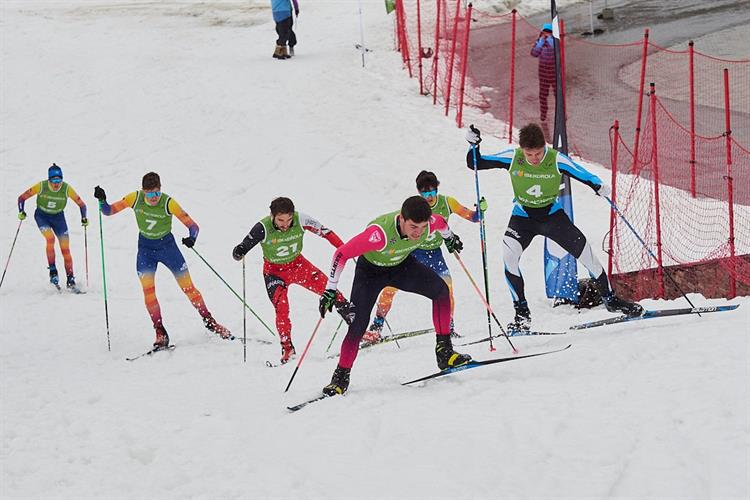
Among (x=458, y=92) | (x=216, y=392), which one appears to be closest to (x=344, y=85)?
(x=458, y=92)

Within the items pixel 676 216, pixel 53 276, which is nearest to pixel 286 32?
pixel 53 276

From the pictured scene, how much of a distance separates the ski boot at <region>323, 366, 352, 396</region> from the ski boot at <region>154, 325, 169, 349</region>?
2.82m

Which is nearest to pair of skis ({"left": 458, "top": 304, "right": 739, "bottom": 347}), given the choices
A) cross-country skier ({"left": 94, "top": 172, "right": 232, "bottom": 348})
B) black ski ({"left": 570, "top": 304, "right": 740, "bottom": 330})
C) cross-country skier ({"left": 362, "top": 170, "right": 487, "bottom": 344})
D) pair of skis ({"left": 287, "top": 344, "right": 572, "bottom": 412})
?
black ski ({"left": 570, "top": 304, "right": 740, "bottom": 330})

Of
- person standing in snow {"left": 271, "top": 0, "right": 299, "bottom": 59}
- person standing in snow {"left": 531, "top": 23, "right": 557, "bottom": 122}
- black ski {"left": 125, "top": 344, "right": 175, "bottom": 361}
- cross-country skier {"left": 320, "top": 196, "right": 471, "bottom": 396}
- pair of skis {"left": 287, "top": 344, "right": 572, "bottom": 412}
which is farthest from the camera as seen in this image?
person standing in snow {"left": 271, "top": 0, "right": 299, "bottom": 59}

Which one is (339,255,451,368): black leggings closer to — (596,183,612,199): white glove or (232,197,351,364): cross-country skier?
(232,197,351,364): cross-country skier

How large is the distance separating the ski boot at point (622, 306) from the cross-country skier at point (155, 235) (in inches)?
154

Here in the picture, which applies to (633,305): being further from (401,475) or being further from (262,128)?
(262,128)

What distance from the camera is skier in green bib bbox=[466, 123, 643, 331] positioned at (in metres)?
7.35

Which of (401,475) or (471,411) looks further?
(471,411)

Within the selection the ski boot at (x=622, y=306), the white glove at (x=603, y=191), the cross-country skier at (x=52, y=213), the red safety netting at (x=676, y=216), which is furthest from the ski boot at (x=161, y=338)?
the red safety netting at (x=676, y=216)

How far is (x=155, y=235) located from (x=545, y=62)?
8.75m

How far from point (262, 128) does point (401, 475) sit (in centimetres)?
1121

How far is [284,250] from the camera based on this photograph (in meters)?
8.05

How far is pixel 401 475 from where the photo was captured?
17.1 feet
